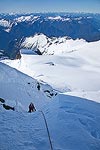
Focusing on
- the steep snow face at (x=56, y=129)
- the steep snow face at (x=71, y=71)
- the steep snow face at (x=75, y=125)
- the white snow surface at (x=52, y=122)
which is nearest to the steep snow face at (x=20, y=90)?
the white snow surface at (x=52, y=122)

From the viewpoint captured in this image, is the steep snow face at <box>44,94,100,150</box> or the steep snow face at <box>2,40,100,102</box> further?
the steep snow face at <box>2,40,100,102</box>

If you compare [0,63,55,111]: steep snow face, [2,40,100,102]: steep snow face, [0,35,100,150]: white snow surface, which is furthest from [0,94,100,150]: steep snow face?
[2,40,100,102]: steep snow face

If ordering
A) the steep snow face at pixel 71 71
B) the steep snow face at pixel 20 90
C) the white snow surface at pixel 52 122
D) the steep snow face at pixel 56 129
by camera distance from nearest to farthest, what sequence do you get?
the steep snow face at pixel 56 129
the white snow surface at pixel 52 122
the steep snow face at pixel 20 90
the steep snow face at pixel 71 71

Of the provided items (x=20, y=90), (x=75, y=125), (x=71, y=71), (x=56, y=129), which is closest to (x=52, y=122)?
(x=56, y=129)

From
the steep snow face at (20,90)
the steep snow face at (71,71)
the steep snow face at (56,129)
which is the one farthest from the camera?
the steep snow face at (71,71)

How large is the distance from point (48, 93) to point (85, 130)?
1035 inches

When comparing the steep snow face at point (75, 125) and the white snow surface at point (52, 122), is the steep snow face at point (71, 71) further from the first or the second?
the steep snow face at point (75, 125)

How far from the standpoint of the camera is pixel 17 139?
14.4m

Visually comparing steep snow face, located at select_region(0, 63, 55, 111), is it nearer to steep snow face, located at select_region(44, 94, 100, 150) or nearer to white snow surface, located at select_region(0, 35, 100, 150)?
white snow surface, located at select_region(0, 35, 100, 150)

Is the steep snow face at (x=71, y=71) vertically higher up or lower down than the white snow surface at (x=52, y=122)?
lower down

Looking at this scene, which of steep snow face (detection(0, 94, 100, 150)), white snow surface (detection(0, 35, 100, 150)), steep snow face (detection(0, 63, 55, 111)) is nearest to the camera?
steep snow face (detection(0, 94, 100, 150))

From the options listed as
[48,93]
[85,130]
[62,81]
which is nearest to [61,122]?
[85,130]

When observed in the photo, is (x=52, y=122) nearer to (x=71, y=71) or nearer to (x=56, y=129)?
(x=56, y=129)

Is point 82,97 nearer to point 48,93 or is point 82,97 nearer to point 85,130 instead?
point 85,130
